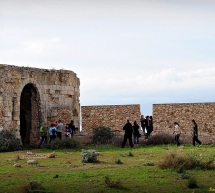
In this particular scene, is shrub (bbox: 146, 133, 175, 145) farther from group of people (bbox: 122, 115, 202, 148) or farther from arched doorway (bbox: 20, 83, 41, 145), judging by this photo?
arched doorway (bbox: 20, 83, 41, 145)

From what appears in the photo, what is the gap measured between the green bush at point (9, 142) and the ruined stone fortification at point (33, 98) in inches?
28.2

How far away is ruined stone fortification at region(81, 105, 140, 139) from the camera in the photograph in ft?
100

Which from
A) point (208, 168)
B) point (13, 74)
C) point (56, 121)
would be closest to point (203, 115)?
point (56, 121)

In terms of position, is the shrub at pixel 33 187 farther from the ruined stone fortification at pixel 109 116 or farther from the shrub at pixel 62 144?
the ruined stone fortification at pixel 109 116

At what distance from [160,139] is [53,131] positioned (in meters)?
5.23

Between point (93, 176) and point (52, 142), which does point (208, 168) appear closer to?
point (93, 176)

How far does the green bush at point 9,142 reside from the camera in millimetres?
24719

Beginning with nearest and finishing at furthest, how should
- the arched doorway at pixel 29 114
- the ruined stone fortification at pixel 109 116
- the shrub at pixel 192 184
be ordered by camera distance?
the shrub at pixel 192 184
the arched doorway at pixel 29 114
the ruined stone fortification at pixel 109 116

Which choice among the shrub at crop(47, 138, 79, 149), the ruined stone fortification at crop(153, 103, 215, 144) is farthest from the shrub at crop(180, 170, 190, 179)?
the ruined stone fortification at crop(153, 103, 215, 144)

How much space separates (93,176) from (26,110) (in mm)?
13874

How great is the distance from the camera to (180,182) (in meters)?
14.9

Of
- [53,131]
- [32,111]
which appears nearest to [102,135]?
[53,131]

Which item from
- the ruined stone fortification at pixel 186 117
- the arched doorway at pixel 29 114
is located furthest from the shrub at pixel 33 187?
the ruined stone fortification at pixel 186 117

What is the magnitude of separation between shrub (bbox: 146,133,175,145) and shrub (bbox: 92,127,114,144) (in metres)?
2.24
